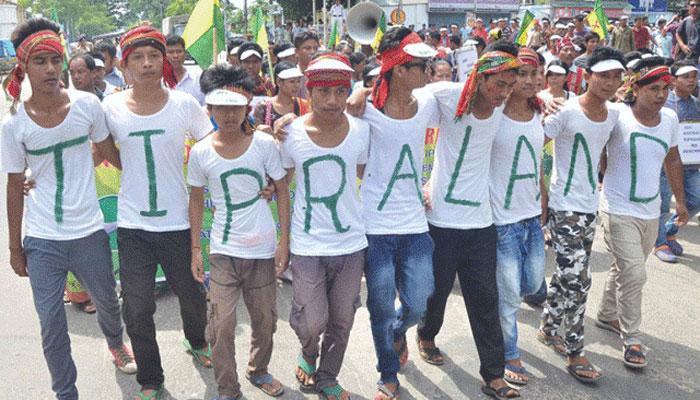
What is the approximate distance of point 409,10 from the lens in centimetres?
4344

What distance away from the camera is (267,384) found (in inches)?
146

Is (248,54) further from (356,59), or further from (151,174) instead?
(151,174)

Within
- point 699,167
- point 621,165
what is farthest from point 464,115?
point 699,167

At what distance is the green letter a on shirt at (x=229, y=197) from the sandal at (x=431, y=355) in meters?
1.58

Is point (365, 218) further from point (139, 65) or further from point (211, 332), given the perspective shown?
point (139, 65)

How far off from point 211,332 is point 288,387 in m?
0.66

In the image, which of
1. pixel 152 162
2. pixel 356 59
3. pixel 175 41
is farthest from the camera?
pixel 356 59

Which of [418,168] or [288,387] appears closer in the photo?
[418,168]

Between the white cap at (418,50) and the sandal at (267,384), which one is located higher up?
the white cap at (418,50)

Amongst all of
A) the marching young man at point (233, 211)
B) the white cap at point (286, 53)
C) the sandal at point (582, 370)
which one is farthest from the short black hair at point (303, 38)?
the sandal at point (582, 370)

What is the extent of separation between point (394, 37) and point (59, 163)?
1.90 metres

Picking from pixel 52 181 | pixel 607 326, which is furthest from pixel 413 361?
pixel 52 181

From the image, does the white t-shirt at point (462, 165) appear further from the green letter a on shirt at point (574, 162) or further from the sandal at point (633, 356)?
the sandal at point (633, 356)

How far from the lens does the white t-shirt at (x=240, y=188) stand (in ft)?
10.9
